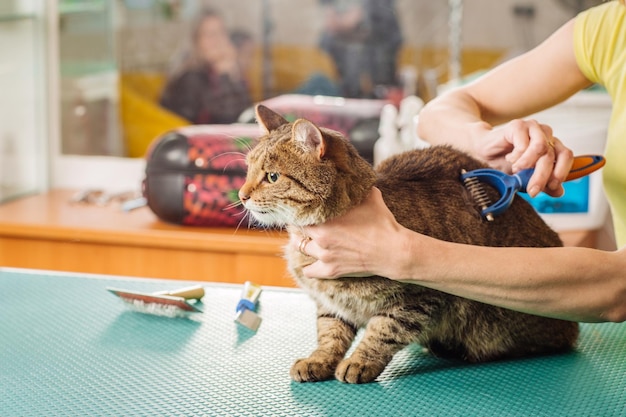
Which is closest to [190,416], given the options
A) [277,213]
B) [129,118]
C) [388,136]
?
[277,213]

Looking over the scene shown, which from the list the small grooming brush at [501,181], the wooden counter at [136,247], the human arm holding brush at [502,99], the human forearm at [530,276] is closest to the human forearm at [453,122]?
the human arm holding brush at [502,99]

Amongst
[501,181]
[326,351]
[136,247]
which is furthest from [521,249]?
[136,247]

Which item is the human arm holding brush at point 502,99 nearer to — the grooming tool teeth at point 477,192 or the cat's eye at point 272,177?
the grooming tool teeth at point 477,192

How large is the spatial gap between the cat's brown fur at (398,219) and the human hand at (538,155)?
64 mm

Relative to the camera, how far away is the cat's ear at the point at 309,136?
100 cm

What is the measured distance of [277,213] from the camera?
3.51 ft

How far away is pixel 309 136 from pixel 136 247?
1.42 meters

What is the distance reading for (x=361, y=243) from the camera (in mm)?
1007

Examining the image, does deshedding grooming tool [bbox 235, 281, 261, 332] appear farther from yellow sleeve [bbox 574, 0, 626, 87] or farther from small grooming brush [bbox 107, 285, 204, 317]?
yellow sleeve [bbox 574, 0, 626, 87]

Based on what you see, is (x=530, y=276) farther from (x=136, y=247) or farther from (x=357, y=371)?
(x=136, y=247)

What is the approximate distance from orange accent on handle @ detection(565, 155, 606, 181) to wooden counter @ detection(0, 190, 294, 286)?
43.5 inches

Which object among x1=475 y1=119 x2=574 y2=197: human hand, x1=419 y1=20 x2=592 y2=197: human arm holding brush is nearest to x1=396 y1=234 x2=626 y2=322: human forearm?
x1=475 y1=119 x2=574 y2=197: human hand

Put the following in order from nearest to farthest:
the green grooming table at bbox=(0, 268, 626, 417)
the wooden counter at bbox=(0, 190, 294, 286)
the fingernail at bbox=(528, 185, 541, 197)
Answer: the green grooming table at bbox=(0, 268, 626, 417) → the fingernail at bbox=(528, 185, 541, 197) → the wooden counter at bbox=(0, 190, 294, 286)

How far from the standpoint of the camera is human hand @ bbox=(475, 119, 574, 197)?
1112mm
